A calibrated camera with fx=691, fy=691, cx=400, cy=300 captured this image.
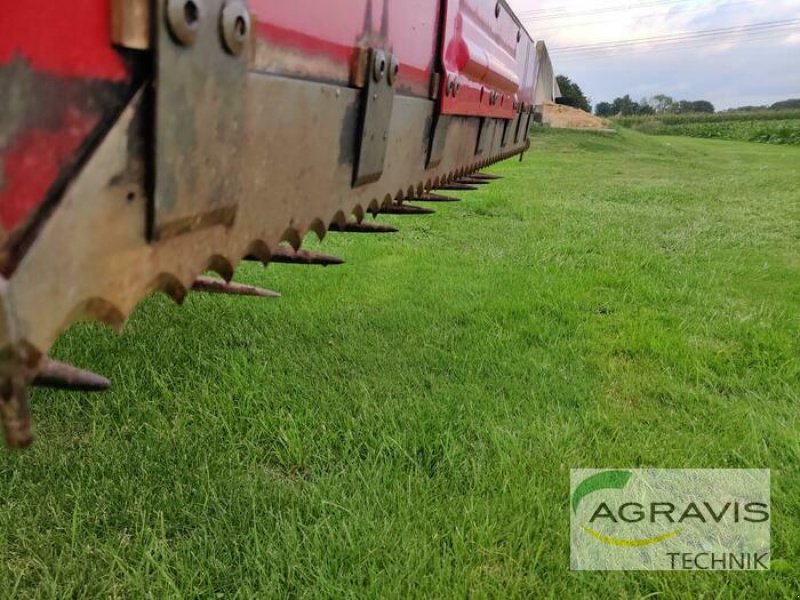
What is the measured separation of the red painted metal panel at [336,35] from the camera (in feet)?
3.36

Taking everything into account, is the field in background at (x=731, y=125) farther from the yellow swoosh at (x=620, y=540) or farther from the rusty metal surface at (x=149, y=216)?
the rusty metal surface at (x=149, y=216)

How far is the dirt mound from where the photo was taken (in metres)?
32.6

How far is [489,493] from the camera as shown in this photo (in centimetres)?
246

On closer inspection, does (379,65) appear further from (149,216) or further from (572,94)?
(572,94)

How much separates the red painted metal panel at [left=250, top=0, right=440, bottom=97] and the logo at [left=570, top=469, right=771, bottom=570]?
1.52 metres

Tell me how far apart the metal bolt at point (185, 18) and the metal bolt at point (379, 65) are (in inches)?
24.0

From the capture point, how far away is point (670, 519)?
2398 mm

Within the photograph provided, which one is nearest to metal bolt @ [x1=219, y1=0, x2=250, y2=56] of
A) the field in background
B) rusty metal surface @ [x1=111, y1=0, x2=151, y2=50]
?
rusty metal surface @ [x1=111, y1=0, x2=151, y2=50]

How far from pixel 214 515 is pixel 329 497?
38 cm

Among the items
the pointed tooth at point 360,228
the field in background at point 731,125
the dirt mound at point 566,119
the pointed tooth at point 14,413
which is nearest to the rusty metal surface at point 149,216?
the pointed tooth at point 14,413

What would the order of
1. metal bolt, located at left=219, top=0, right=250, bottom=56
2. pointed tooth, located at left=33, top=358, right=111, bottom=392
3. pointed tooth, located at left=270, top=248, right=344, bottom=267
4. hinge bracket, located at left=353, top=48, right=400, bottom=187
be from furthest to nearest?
pointed tooth, located at left=270, top=248, right=344, bottom=267 → hinge bracket, located at left=353, top=48, right=400, bottom=187 → metal bolt, located at left=219, top=0, right=250, bottom=56 → pointed tooth, located at left=33, top=358, right=111, bottom=392

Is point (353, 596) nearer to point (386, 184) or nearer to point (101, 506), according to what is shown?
point (101, 506)

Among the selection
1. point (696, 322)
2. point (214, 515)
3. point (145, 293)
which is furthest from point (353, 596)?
point (696, 322)

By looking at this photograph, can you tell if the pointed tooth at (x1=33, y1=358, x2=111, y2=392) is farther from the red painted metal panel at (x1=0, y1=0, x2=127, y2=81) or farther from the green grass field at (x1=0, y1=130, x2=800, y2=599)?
the green grass field at (x1=0, y1=130, x2=800, y2=599)
